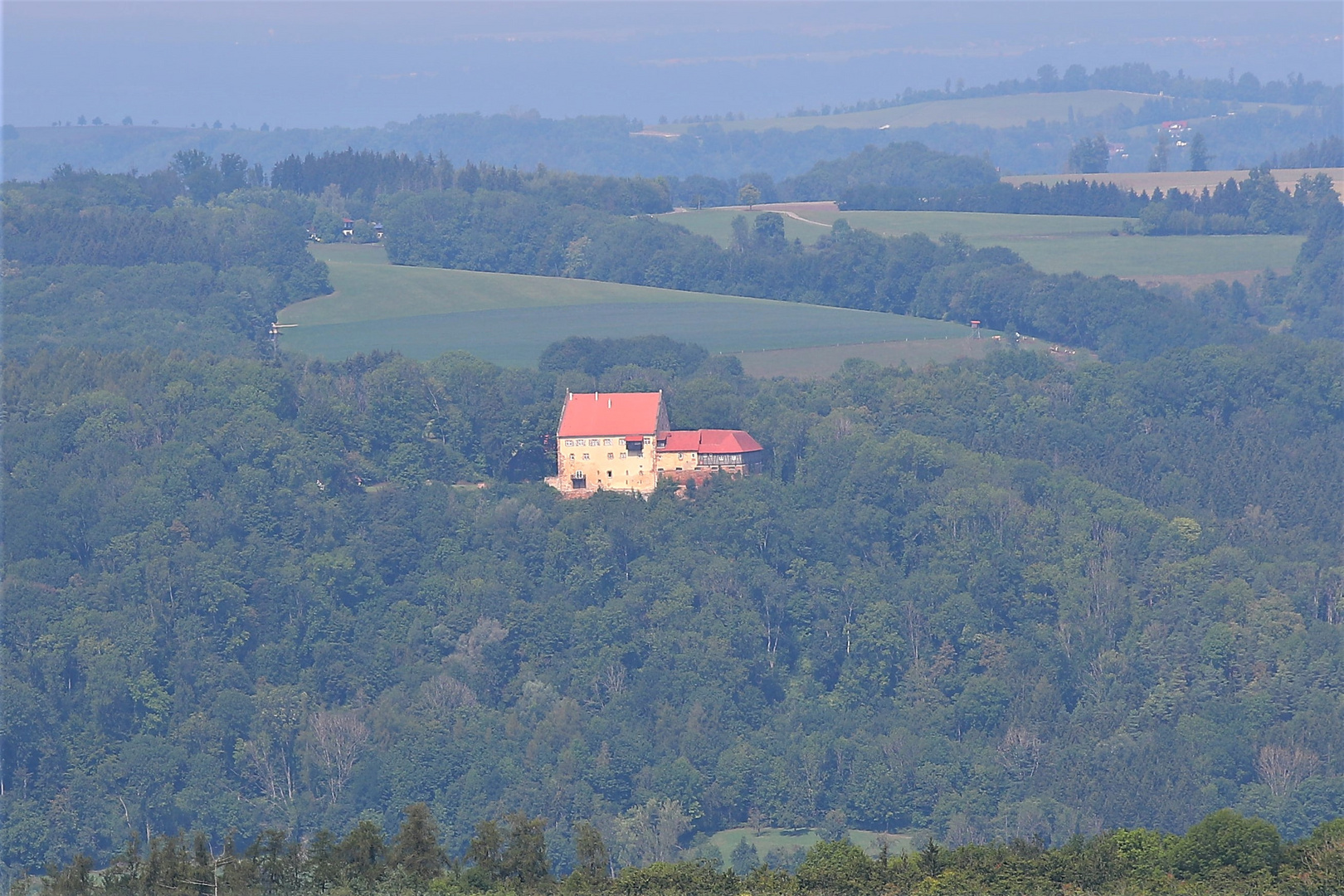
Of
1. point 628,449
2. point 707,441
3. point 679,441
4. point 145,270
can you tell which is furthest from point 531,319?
point 628,449

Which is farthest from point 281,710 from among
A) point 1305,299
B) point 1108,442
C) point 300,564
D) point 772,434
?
point 1305,299

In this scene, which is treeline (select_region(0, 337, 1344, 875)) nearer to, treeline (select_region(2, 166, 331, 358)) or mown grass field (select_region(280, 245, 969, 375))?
mown grass field (select_region(280, 245, 969, 375))

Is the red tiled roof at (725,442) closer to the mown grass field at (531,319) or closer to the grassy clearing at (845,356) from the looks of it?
the grassy clearing at (845,356)

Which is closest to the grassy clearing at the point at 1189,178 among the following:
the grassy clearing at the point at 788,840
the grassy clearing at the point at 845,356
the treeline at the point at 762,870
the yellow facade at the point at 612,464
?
the grassy clearing at the point at 845,356

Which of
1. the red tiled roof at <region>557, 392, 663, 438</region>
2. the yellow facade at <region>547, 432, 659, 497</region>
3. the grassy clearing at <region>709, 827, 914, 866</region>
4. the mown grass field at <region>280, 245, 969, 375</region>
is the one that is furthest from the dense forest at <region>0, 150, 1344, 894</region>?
the mown grass field at <region>280, 245, 969, 375</region>

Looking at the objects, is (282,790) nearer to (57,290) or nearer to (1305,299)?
(57,290)

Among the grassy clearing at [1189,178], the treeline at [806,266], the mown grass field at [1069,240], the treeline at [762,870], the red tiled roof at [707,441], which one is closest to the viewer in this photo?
the treeline at [762,870]
